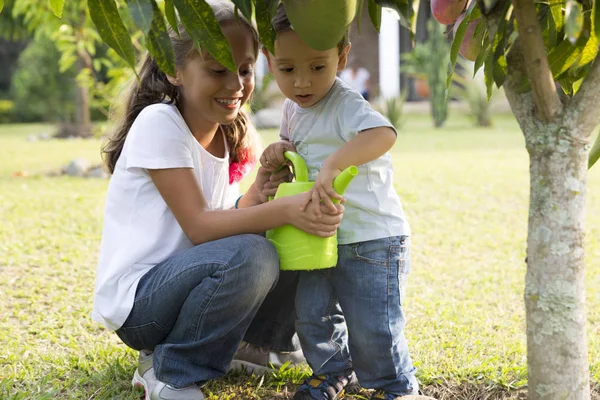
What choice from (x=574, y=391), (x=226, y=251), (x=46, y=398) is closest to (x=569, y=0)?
(x=574, y=391)

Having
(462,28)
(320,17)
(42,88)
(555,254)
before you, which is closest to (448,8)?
(462,28)

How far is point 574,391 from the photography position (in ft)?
4.47

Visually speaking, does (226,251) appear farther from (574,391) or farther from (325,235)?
(574,391)

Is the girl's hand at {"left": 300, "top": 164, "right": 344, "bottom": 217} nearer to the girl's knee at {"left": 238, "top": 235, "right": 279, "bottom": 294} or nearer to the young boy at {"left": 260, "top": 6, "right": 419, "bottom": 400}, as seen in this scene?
the young boy at {"left": 260, "top": 6, "right": 419, "bottom": 400}

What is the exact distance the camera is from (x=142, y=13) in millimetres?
1124

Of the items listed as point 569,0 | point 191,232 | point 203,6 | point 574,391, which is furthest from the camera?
point 191,232

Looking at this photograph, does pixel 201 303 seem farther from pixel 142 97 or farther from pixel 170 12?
pixel 170 12

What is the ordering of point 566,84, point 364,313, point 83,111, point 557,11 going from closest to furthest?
point 557,11 → point 566,84 → point 364,313 → point 83,111

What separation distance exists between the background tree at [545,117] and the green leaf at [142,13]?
2.4 inches

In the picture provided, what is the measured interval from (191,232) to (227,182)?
31cm

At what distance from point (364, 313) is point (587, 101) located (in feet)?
2.23

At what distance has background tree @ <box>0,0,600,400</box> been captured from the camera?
1208 mm

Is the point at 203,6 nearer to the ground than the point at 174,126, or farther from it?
farther from it

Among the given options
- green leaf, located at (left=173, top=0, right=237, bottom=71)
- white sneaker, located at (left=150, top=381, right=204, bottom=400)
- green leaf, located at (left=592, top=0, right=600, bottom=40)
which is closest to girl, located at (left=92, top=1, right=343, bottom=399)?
white sneaker, located at (left=150, top=381, right=204, bottom=400)
